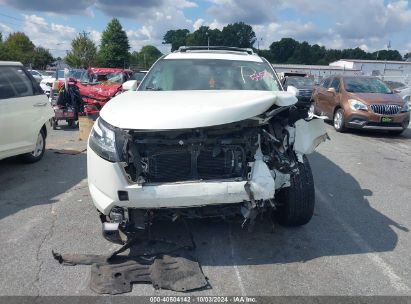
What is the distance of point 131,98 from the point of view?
4.41 metres

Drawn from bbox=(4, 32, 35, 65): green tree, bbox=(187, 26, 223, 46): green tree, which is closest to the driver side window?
bbox=(4, 32, 35, 65): green tree

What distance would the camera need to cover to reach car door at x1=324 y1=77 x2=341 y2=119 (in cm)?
1248

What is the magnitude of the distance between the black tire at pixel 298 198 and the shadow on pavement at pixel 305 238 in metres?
0.21

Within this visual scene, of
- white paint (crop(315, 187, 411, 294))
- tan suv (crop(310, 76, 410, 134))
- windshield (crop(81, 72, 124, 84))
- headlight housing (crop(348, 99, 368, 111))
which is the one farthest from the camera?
windshield (crop(81, 72, 124, 84))

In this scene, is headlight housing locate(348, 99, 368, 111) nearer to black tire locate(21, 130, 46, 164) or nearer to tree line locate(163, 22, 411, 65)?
black tire locate(21, 130, 46, 164)

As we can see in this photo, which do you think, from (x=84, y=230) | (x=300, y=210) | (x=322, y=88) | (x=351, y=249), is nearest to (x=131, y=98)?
(x=84, y=230)

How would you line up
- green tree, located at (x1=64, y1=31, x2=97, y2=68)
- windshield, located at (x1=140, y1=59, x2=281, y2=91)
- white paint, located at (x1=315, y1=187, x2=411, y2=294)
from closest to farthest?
1. white paint, located at (x1=315, y1=187, x2=411, y2=294)
2. windshield, located at (x1=140, y1=59, x2=281, y2=91)
3. green tree, located at (x1=64, y1=31, x2=97, y2=68)

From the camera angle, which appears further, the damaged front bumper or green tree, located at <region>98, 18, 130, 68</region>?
green tree, located at <region>98, 18, 130, 68</region>

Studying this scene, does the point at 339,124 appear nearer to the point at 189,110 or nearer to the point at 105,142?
the point at 189,110

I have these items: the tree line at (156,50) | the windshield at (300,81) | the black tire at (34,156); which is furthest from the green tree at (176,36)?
the black tire at (34,156)

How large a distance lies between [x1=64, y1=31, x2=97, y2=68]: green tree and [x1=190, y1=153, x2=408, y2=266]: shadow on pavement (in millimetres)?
59387

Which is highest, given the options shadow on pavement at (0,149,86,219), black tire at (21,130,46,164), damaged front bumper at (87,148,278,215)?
damaged front bumper at (87,148,278,215)

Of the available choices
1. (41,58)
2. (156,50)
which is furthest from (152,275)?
(156,50)

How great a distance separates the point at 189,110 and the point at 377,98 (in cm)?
921
